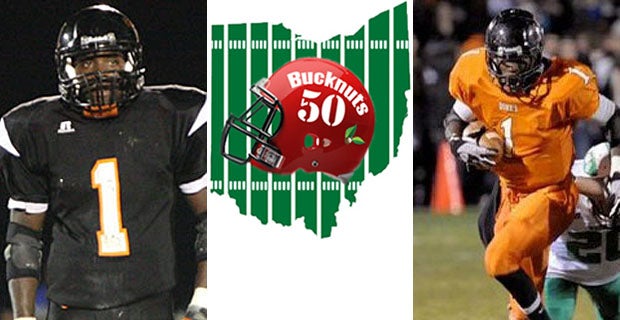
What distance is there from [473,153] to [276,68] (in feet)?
2.27

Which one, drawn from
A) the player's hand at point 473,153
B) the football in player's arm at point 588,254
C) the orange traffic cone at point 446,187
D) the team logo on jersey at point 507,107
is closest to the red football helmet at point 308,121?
the player's hand at point 473,153

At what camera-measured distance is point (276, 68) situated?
15.0 feet

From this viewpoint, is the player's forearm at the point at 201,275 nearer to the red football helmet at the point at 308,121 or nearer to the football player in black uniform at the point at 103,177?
the football player in black uniform at the point at 103,177

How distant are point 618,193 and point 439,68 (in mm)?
2009

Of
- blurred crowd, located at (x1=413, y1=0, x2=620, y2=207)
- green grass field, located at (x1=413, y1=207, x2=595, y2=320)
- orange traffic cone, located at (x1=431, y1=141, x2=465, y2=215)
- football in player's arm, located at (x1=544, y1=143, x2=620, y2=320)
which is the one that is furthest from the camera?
orange traffic cone, located at (x1=431, y1=141, x2=465, y2=215)

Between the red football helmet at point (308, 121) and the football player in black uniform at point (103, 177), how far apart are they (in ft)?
0.61

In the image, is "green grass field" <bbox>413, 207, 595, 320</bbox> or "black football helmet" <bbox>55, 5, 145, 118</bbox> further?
"green grass field" <bbox>413, 207, 595, 320</bbox>

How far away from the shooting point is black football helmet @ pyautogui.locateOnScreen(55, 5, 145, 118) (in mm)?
4496

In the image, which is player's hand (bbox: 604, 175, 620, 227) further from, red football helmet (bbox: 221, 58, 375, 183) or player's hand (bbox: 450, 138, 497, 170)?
red football helmet (bbox: 221, 58, 375, 183)

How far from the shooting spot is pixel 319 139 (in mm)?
4629

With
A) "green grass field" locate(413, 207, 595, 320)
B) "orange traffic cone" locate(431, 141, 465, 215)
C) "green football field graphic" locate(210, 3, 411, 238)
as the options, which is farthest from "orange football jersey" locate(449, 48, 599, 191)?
"orange traffic cone" locate(431, 141, 465, 215)

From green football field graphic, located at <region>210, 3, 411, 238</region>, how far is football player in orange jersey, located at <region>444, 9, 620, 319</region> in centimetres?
22

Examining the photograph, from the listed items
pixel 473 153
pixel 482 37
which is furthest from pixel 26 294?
pixel 482 37

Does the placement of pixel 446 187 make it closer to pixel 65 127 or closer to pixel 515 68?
pixel 515 68
